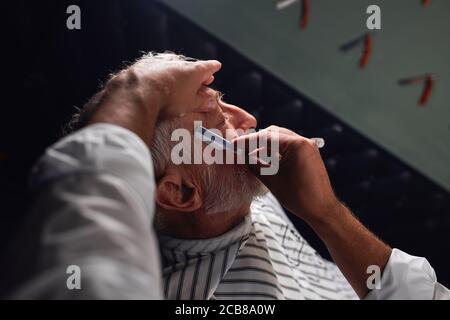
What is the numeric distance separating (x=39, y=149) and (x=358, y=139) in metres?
1.65

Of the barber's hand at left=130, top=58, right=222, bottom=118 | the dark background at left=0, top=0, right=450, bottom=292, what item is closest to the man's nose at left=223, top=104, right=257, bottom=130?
the barber's hand at left=130, top=58, right=222, bottom=118

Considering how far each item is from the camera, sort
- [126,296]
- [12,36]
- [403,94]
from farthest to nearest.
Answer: [403,94] < [12,36] < [126,296]

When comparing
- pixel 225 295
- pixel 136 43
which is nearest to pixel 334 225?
pixel 225 295

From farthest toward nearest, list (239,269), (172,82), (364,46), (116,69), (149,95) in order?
(364,46)
(116,69)
(239,269)
(172,82)
(149,95)

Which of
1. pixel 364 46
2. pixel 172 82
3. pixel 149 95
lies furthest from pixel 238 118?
pixel 364 46

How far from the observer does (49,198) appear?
53 cm

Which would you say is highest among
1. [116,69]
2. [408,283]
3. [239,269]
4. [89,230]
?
[89,230]

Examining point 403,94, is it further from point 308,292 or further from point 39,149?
point 39,149

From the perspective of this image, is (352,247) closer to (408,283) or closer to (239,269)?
(408,283)

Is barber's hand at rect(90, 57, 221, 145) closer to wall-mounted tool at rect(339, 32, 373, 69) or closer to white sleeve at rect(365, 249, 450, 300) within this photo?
white sleeve at rect(365, 249, 450, 300)

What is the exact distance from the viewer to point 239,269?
4.24 feet

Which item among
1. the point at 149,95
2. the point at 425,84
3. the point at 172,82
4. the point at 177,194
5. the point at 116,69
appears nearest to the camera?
the point at 149,95

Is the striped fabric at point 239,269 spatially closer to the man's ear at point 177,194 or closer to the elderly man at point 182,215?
the elderly man at point 182,215

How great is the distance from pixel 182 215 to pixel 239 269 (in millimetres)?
245
